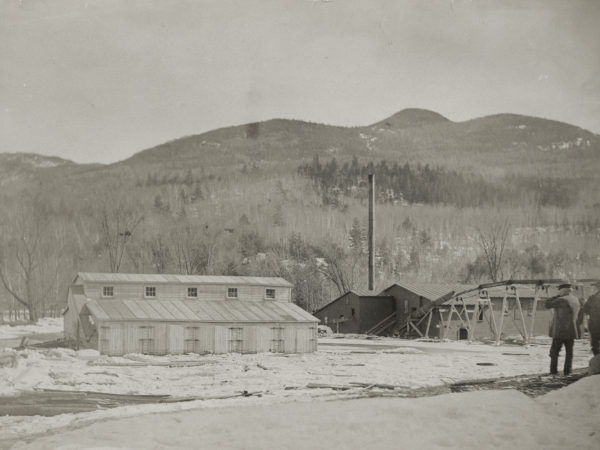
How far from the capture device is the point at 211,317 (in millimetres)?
31656

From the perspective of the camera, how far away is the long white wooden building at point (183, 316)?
29922 millimetres

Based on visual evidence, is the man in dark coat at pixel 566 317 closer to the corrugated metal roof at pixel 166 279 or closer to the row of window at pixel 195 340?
the row of window at pixel 195 340

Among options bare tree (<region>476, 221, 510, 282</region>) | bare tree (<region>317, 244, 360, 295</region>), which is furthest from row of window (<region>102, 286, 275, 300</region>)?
bare tree (<region>317, 244, 360, 295</region>)

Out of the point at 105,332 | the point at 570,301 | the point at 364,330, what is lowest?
the point at 364,330

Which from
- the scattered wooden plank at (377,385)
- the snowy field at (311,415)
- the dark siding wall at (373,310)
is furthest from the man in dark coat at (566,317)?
the dark siding wall at (373,310)

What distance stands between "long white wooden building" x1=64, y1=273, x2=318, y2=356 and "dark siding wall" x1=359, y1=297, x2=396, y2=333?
16.6 m

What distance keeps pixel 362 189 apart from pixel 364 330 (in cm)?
5403

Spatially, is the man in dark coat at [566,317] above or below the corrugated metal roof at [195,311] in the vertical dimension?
above

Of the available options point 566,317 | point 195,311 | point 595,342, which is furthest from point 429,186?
point 595,342

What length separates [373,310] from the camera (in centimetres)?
5175

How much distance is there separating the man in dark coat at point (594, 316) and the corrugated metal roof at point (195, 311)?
17773 millimetres

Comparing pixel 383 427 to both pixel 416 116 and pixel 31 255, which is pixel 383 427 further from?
pixel 31 255

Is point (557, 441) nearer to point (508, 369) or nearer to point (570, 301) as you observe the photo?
point (570, 301)

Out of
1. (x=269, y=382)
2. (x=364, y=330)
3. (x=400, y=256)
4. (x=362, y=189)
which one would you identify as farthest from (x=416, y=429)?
(x=362, y=189)
